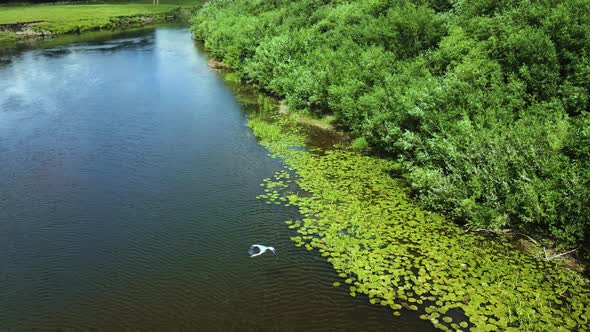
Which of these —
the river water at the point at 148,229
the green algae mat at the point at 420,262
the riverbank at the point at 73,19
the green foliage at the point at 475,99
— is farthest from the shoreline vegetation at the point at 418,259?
the riverbank at the point at 73,19

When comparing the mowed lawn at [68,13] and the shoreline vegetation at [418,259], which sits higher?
the mowed lawn at [68,13]

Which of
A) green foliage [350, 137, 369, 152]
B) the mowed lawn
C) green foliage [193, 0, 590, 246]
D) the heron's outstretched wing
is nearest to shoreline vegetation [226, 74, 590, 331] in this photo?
green foliage [193, 0, 590, 246]

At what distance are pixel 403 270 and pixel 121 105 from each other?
26.3m

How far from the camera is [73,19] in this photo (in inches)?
A: 3059

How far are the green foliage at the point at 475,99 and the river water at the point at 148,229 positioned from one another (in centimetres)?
579

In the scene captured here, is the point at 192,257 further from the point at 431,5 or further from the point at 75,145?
the point at 431,5

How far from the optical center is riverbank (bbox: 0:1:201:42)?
68.2 m

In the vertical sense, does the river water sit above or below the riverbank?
below

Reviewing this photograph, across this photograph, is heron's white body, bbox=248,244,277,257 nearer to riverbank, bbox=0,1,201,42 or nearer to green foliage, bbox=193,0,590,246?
green foliage, bbox=193,0,590,246

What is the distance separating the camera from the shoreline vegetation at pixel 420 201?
13.0 meters

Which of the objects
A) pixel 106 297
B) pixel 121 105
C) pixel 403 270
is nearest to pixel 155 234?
pixel 106 297

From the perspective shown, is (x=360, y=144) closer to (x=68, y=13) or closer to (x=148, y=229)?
(x=148, y=229)

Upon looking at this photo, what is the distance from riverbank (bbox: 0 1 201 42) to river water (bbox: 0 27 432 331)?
42.1 m

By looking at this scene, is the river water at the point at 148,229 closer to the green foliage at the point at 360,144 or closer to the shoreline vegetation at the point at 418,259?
the shoreline vegetation at the point at 418,259
